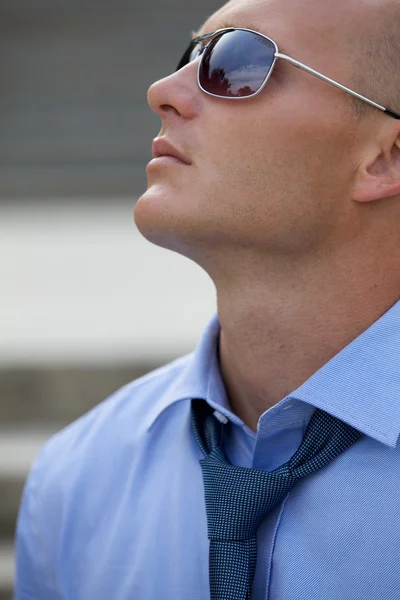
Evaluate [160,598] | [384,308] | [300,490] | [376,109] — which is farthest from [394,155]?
[160,598]

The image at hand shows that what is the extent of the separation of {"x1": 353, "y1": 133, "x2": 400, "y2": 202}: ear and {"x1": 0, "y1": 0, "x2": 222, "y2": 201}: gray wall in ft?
13.7

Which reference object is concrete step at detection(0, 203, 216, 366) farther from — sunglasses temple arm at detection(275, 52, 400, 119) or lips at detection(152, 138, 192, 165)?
sunglasses temple arm at detection(275, 52, 400, 119)

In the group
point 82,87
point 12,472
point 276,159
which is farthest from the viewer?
point 82,87

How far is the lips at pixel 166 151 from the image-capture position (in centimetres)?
197

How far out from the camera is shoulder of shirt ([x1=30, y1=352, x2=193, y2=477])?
6.99 ft

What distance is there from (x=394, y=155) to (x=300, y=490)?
0.77 metres

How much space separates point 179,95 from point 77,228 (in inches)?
145

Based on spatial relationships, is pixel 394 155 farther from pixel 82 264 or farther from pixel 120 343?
pixel 82 264

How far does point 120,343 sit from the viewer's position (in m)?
3.99

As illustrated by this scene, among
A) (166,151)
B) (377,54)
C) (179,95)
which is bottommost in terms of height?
(166,151)

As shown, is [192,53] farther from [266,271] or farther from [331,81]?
[266,271]

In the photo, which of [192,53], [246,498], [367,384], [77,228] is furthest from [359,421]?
[77,228]

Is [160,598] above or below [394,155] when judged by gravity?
below

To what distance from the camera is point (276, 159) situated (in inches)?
74.9
